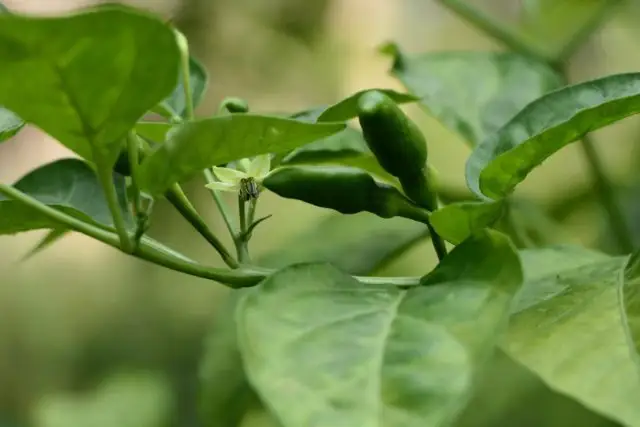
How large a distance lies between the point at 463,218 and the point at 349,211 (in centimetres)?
5

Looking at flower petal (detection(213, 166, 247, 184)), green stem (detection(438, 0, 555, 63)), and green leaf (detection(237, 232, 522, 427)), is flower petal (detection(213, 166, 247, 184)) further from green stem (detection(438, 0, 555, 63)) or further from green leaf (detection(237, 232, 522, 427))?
green stem (detection(438, 0, 555, 63))

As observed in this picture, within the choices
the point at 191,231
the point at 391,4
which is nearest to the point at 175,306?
the point at 191,231

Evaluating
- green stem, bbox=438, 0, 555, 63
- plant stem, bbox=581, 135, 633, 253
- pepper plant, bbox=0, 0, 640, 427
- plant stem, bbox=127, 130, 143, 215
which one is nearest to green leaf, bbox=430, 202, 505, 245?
pepper plant, bbox=0, 0, 640, 427

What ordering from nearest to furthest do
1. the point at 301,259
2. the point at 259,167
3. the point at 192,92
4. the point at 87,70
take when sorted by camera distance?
the point at 87,70 < the point at 259,167 < the point at 192,92 < the point at 301,259

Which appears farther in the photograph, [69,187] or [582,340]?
[69,187]

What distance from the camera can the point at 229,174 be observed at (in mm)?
356

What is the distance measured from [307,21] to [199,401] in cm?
103

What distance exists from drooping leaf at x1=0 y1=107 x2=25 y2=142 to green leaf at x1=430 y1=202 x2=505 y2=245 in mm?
185

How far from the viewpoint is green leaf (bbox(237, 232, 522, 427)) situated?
0.76 ft

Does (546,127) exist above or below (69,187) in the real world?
above

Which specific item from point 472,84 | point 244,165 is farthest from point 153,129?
point 472,84

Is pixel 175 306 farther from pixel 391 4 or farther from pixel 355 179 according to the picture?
pixel 355 179

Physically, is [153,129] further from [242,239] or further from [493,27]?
[493,27]

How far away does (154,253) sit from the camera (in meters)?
0.33
